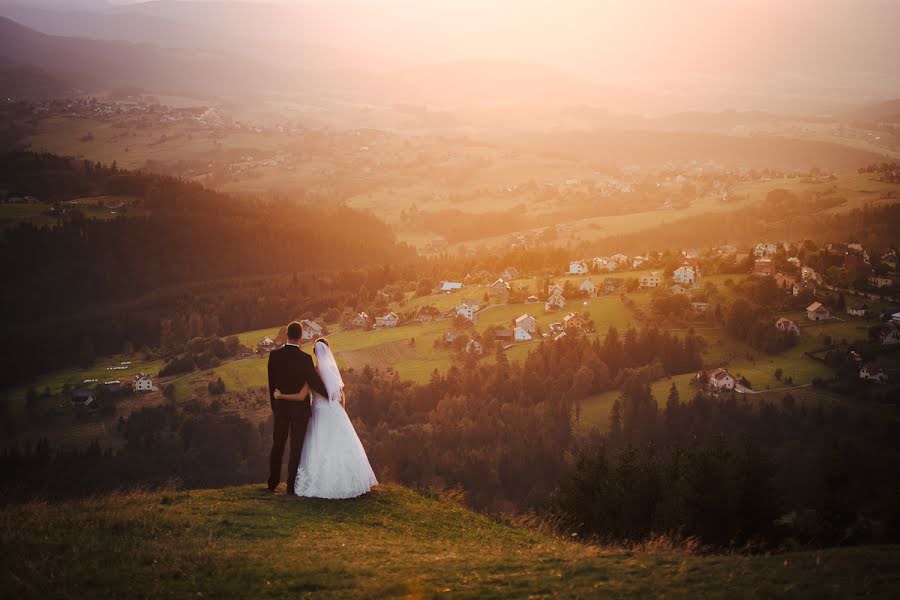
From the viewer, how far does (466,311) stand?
54219mm

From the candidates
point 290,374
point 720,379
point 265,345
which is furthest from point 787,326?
point 290,374

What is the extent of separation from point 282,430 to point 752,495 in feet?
34.2

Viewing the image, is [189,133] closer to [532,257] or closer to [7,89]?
[7,89]

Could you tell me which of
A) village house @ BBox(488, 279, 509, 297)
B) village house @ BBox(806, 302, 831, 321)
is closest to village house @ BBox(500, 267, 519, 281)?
village house @ BBox(488, 279, 509, 297)

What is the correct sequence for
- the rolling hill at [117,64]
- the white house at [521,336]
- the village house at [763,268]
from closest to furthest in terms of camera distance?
the white house at [521,336]
the village house at [763,268]
the rolling hill at [117,64]

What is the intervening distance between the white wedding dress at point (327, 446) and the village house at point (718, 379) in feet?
110

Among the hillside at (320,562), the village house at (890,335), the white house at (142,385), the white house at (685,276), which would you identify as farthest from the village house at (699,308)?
the hillside at (320,562)

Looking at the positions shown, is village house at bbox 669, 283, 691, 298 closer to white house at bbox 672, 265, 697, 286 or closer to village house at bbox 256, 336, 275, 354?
white house at bbox 672, 265, 697, 286

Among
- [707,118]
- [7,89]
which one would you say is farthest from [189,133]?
[707,118]

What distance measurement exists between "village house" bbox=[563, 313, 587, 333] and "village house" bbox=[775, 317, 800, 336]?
1378 cm

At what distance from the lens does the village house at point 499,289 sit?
60156mm

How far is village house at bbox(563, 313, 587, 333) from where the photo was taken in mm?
49938

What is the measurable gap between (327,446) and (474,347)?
37.7 m

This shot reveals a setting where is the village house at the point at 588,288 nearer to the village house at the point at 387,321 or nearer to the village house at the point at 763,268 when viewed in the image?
the village house at the point at 763,268
